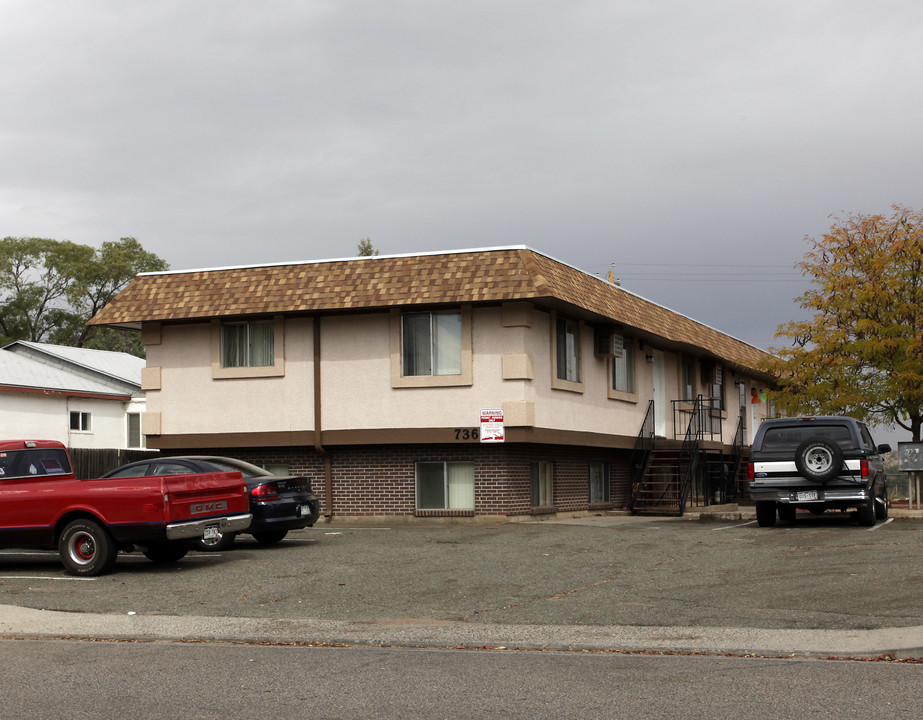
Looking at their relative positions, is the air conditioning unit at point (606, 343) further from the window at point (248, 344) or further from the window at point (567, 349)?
the window at point (248, 344)

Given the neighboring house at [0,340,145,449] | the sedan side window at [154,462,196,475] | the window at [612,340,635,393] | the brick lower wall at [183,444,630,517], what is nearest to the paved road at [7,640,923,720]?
the sedan side window at [154,462,196,475]

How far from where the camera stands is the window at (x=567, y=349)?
2492 centimetres

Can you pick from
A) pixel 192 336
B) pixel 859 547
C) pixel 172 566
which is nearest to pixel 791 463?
pixel 859 547

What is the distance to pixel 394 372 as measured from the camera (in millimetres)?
24000

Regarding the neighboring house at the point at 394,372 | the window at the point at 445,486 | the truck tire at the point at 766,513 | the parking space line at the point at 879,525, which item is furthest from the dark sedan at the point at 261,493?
the parking space line at the point at 879,525

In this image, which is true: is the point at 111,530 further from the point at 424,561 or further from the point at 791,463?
the point at 791,463

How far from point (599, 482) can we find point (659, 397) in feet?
12.7

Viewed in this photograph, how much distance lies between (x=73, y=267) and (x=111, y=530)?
51406 millimetres

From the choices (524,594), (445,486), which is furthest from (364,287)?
(524,594)

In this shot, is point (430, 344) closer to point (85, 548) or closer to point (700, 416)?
point (700, 416)

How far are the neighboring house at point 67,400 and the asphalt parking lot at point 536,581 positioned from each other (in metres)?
18.5

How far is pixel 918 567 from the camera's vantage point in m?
13.6

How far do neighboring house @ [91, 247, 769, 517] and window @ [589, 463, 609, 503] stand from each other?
0.77 m

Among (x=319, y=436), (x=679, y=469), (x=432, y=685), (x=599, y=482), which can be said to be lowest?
(x=432, y=685)
